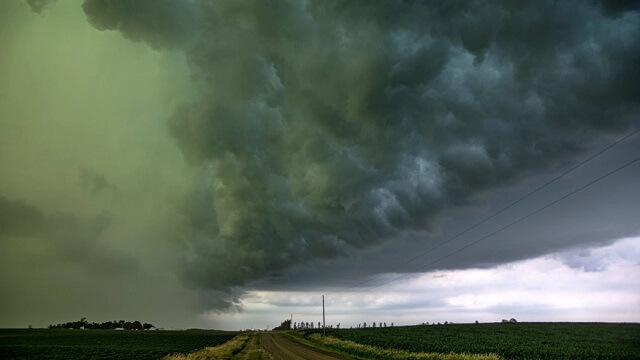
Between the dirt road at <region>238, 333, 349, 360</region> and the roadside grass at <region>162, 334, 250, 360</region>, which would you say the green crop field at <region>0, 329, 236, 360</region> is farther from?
the dirt road at <region>238, 333, 349, 360</region>

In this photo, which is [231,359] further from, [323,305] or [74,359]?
[323,305]

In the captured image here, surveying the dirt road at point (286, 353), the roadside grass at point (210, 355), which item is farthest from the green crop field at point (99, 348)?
the dirt road at point (286, 353)

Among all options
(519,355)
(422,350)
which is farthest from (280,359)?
(519,355)

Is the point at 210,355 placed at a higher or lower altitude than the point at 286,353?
higher

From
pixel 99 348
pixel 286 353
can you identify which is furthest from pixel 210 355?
pixel 99 348

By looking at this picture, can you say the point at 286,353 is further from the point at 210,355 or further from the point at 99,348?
the point at 99,348

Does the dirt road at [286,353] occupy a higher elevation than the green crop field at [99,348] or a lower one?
lower

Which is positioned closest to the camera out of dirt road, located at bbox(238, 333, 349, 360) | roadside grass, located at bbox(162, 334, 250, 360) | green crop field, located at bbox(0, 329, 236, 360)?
roadside grass, located at bbox(162, 334, 250, 360)

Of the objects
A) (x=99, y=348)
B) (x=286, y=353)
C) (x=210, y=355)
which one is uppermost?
(x=99, y=348)

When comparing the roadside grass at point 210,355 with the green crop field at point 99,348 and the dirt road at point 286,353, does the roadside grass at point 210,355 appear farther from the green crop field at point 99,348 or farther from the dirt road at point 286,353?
the green crop field at point 99,348

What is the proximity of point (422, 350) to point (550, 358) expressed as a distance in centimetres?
1609

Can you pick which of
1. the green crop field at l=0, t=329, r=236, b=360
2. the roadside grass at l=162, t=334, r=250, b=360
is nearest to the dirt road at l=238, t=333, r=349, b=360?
the roadside grass at l=162, t=334, r=250, b=360

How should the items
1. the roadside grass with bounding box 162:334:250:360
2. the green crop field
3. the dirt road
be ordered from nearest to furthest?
1. the roadside grass with bounding box 162:334:250:360
2. the dirt road
3. the green crop field

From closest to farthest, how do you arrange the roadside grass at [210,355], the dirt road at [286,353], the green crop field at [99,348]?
1. the roadside grass at [210,355]
2. the dirt road at [286,353]
3. the green crop field at [99,348]
